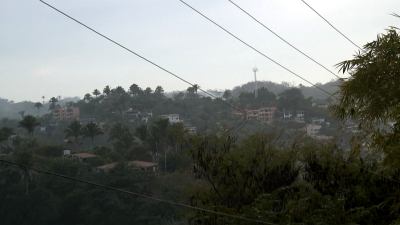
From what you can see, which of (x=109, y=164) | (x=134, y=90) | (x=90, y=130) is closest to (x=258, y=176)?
(x=109, y=164)

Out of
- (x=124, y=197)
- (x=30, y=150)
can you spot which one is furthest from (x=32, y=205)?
(x=124, y=197)

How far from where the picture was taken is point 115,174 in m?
40.5

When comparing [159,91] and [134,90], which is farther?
[159,91]

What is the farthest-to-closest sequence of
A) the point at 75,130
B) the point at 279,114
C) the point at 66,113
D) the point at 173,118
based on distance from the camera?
the point at 66,113 → the point at 173,118 → the point at 279,114 → the point at 75,130

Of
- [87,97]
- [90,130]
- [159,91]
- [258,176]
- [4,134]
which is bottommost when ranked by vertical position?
[258,176]

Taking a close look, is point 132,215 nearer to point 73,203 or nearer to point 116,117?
point 73,203

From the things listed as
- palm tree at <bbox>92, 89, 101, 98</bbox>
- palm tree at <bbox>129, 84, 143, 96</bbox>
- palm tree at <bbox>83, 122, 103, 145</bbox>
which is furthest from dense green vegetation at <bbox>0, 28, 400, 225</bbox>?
palm tree at <bbox>92, 89, 101, 98</bbox>

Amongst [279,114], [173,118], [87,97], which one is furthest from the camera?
[87,97]

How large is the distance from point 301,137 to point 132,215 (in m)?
Answer: 28.0

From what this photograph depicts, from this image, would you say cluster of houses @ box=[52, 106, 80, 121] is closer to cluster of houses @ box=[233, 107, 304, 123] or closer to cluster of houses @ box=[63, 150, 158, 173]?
cluster of houses @ box=[63, 150, 158, 173]

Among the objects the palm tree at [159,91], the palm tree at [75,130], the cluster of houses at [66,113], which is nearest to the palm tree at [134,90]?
the palm tree at [159,91]

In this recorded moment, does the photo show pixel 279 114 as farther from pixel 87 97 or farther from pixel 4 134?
pixel 87 97

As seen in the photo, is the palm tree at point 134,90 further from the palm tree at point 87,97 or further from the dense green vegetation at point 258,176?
the dense green vegetation at point 258,176

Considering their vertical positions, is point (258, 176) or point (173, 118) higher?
point (173, 118)
